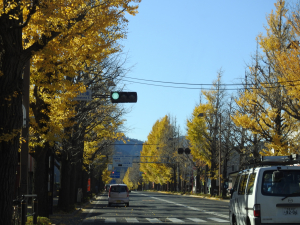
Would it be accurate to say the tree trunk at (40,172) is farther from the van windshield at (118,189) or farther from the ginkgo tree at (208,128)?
the ginkgo tree at (208,128)

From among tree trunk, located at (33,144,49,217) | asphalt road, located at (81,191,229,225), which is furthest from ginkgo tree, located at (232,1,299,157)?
tree trunk, located at (33,144,49,217)

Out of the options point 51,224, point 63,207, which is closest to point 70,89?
point 51,224

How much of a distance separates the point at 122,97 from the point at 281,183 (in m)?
8.65

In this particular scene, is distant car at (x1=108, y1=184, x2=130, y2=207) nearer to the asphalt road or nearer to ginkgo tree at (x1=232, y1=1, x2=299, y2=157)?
the asphalt road

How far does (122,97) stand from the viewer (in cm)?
1695

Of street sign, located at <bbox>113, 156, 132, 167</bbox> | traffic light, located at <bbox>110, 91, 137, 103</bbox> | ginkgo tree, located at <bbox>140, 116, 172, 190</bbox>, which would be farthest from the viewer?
ginkgo tree, located at <bbox>140, 116, 172, 190</bbox>

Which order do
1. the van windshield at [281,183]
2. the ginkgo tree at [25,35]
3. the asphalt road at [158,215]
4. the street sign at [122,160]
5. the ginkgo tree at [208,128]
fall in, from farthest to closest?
the street sign at [122,160] → the ginkgo tree at [208,128] → the asphalt road at [158,215] → the van windshield at [281,183] → the ginkgo tree at [25,35]

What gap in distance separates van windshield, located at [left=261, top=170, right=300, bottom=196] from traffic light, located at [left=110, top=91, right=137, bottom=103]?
27.1 ft

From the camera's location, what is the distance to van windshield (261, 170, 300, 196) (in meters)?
9.53

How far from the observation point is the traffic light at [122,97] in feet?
55.2

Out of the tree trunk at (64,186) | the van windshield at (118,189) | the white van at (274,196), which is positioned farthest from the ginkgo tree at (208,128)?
the white van at (274,196)

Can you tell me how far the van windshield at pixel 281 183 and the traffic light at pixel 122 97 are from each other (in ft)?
27.1

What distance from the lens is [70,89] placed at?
42.9 ft

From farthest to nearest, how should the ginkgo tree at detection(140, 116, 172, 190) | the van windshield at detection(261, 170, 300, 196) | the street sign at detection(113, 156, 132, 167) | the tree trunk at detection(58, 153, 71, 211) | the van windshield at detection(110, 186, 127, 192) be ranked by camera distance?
the ginkgo tree at detection(140, 116, 172, 190)
the street sign at detection(113, 156, 132, 167)
the van windshield at detection(110, 186, 127, 192)
the tree trunk at detection(58, 153, 71, 211)
the van windshield at detection(261, 170, 300, 196)
